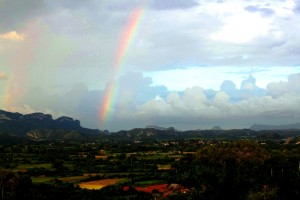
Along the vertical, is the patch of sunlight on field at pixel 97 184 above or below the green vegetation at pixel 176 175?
below

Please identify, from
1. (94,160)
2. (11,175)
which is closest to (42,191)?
(11,175)

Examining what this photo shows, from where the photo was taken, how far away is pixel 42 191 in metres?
81.1

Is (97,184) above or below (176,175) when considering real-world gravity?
below

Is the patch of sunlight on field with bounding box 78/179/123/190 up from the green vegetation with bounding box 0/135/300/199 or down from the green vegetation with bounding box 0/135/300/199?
down

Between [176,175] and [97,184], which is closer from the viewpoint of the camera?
[97,184]

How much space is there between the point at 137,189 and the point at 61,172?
3564 cm

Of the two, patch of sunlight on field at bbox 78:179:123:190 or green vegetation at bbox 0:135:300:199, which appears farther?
patch of sunlight on field at bbox 78:179:123:190

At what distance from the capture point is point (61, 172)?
117 metres

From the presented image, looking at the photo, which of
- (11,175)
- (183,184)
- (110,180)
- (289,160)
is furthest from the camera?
(289,160)

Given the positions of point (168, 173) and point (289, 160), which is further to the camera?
point (289, 160)

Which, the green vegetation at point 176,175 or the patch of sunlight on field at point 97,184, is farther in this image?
the patch of sunlight on field at point 97,184

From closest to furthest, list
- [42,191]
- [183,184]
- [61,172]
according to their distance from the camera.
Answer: [42,191]
[183,184]
[61,172]

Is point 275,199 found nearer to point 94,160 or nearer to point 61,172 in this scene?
point 61,172

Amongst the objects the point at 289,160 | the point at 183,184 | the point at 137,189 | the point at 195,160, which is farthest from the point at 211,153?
the point at 137,189
